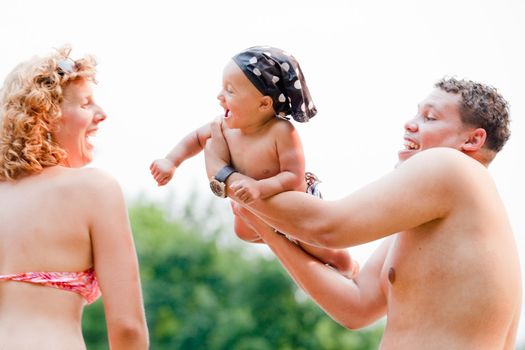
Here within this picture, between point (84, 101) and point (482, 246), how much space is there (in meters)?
1.70

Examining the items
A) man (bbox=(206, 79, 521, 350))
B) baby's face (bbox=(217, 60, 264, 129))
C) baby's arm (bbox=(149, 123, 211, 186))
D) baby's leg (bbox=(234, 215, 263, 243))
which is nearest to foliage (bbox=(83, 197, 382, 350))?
baby's leg (bbox=(234, 215, 263, 243))

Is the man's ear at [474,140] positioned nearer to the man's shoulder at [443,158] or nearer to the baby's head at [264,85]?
the man's shoulder at [443,158]

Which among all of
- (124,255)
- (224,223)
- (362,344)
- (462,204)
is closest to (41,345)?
(124,255)

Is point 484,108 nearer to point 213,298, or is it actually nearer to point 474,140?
point 474,140

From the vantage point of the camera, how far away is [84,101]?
173 inches

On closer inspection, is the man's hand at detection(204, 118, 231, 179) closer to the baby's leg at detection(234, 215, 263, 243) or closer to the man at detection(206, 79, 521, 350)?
the man at detection(206, 79, 521, 350)

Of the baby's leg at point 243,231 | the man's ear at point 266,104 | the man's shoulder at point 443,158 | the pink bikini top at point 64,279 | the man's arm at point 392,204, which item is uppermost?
the man's ear at point 266,104

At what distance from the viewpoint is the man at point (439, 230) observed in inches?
161

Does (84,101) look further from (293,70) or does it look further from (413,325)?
(413,325)

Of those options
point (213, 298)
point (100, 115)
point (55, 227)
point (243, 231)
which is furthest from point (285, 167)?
point (213, 298)

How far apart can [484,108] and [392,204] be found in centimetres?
66

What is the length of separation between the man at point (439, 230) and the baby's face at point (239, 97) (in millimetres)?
240

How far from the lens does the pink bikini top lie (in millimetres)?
4148

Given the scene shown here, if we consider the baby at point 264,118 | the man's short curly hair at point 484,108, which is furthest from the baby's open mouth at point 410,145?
the baby at point 264,118
